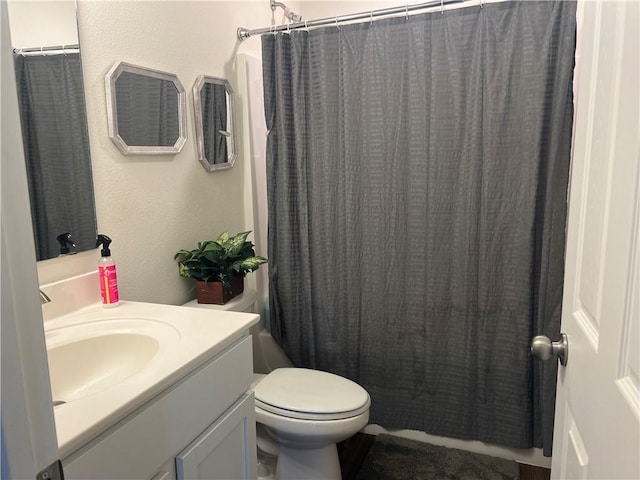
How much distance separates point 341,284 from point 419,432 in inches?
29.9

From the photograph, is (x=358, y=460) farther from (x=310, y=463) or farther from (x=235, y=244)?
(x=235, y=244)

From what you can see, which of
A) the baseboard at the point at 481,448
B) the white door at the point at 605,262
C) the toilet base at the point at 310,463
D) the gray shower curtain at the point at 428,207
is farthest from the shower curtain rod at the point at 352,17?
the baseboard at the point at 481,448

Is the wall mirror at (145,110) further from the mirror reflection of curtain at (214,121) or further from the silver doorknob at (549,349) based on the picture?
the silver doorknob at (549,349)

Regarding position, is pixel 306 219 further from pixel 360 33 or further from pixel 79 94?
pixel 79 94

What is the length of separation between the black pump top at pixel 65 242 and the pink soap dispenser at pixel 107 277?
0.08 meters

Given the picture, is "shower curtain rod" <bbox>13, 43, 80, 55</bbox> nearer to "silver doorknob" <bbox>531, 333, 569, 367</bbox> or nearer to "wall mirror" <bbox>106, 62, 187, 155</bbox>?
"wall mirror" <bbox>106, 62, 187, 155</bbox>

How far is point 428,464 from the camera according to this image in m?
2.04

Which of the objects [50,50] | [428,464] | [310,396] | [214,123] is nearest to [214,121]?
[214,123]

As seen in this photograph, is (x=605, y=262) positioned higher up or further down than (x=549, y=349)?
higher up

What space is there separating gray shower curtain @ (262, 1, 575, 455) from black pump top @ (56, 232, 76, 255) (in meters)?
0.93

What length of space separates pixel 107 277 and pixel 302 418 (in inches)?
31.0

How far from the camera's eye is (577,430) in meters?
0.83

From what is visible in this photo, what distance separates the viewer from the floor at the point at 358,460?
77.9 inches

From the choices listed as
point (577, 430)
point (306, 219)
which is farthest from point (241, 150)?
point (577, 430)
